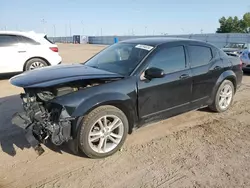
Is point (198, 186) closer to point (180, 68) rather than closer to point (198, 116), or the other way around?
point (180, 68)

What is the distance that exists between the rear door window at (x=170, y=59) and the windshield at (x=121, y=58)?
7.4 inches

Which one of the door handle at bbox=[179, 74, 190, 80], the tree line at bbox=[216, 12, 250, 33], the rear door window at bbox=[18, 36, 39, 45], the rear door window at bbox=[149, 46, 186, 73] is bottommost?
the door handle at bbox=[179, 74, 190, 80]

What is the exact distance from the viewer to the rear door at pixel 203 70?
4.50 m

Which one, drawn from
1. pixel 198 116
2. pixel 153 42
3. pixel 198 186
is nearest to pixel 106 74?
pixel 153 42

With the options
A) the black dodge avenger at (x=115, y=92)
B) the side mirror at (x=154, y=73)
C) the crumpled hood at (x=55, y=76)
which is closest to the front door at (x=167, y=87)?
the black dodge avenger at (x=115, y=92)

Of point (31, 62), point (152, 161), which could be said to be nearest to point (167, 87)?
point (152, 161)

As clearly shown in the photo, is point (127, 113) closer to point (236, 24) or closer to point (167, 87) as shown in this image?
point (167, 87)

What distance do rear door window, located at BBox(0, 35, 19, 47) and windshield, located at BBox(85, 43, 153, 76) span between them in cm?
510

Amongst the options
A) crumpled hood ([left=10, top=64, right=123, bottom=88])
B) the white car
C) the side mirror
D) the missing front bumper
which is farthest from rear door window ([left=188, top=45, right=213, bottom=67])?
the white car

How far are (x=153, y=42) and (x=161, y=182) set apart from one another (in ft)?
7.81

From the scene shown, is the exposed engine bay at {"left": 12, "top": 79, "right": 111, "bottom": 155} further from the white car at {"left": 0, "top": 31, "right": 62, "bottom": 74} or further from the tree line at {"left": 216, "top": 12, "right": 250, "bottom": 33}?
the tree line at {"left": 216, "top": 12, "right": 250, "bottom": 33}

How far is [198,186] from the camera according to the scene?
2.80 metres

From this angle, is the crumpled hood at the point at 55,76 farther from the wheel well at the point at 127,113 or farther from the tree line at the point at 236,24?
the tree line at the point at 236,24

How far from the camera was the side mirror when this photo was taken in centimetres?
368
